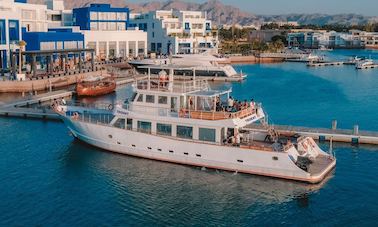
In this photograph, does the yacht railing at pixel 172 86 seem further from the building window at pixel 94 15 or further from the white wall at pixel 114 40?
the building window at pixel 94 15

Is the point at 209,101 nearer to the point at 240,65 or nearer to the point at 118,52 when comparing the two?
the point at 118,52

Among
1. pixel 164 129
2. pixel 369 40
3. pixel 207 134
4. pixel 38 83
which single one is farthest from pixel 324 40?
pixel 207 134

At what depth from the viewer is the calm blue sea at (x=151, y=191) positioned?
18719mm

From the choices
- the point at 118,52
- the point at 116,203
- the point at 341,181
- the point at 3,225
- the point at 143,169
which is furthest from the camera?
the point at 118,52

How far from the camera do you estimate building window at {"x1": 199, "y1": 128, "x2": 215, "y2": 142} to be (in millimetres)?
23984

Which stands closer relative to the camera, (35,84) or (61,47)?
(35,84)

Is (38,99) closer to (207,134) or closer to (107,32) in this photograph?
(207,134)

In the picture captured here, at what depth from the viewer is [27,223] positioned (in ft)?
59.6

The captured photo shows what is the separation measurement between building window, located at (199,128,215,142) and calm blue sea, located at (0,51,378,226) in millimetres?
1556

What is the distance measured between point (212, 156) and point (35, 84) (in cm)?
3175

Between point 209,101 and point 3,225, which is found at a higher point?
point 209,101

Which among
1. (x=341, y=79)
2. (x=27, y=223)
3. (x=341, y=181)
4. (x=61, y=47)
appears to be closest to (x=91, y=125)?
(x=27, y=223)

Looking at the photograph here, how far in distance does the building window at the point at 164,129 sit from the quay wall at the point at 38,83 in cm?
2732

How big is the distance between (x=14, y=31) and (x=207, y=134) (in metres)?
40.6
